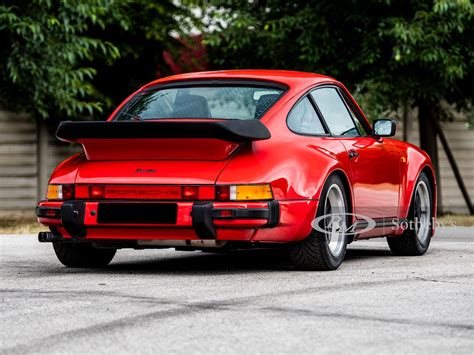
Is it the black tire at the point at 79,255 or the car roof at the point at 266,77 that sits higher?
the car roof at the point at 266,77

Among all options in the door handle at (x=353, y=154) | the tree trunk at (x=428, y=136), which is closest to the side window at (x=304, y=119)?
the door handle at (x=353, y=154)

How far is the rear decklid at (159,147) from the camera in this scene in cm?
773

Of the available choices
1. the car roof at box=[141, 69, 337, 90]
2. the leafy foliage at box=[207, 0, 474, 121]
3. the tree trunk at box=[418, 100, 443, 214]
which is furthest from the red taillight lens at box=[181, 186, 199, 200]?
the tree trunk at box=[418, 100, 443, 214]

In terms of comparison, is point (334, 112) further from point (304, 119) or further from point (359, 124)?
point (304, 119)

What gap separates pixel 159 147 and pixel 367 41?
9.66m

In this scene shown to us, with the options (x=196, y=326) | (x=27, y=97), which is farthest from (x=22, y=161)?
(x=196, y=326)

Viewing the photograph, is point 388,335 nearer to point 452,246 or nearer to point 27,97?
point 452,246

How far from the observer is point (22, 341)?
5.31 meters

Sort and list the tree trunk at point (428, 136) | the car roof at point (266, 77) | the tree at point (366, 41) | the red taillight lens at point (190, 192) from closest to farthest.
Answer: the red taillight lens at point (190, 192) → the car roof at point (266, 77) → the tree at point (366, 41) → the tree trunk at point (428, 136)

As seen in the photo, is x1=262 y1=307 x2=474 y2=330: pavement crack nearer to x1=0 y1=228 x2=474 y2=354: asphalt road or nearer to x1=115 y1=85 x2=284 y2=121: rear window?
x1=0 y1=228 x2=474 y2=354: asphalt road

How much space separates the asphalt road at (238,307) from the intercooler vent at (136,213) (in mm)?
417

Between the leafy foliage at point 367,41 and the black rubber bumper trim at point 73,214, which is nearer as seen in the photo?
the black rubber bumper trim at point 73,214

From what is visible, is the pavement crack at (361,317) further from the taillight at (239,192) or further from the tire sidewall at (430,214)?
the tire sidewall at (430,214)

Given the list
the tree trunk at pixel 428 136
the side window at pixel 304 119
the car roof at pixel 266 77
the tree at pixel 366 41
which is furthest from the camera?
the tree trunk at pixel 428 136
